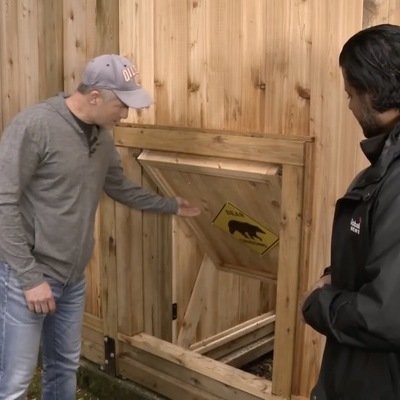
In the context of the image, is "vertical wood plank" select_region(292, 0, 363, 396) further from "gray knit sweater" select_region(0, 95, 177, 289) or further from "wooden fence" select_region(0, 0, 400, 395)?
"gray knit sweater" select_region(0, 95, 177, 289)

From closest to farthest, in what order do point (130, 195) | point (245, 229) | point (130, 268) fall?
1. point (130, 195)
2. point (245, 229)
3. point (130, 268)

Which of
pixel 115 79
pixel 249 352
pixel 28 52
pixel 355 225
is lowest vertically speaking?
pixel 249 352

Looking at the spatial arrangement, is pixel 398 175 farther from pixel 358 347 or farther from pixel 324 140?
pixel 324 140

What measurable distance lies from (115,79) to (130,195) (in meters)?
0.69

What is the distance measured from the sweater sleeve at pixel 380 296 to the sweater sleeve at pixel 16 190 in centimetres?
125

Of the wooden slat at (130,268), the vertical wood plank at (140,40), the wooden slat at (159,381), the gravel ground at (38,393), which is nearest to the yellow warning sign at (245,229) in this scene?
the wooden slat at (130,268)

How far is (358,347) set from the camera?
1504 mm

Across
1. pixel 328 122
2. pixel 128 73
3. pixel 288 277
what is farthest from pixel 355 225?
pixel 128 73

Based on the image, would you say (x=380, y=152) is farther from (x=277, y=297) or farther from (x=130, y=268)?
(x=130, y=268)

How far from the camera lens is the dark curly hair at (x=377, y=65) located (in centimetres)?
147

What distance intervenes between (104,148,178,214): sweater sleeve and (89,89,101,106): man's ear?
0.47m

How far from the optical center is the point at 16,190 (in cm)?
230

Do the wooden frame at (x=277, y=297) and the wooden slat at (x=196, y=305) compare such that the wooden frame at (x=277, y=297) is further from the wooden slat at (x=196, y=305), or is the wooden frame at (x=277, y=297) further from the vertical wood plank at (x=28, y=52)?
the vertical wood plank at (x=28, y=52)

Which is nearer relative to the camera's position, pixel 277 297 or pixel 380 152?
pixel 380 152
